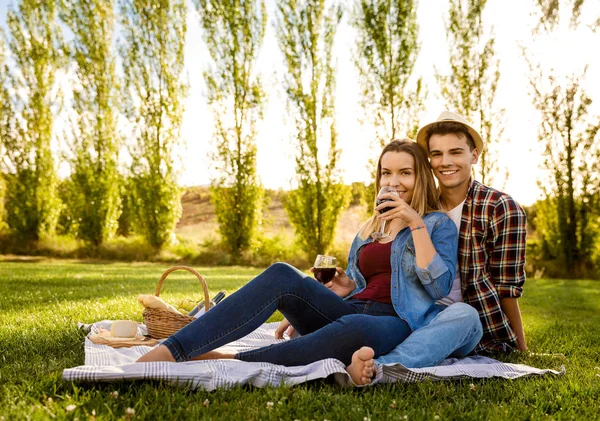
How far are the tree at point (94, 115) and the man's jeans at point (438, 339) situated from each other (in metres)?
16.8

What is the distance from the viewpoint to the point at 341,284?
380cm

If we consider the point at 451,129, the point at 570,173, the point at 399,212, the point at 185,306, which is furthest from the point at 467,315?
the point at 570,173

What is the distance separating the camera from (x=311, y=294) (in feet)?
10.7

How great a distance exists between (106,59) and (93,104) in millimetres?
1543

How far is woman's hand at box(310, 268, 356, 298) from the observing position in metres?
3.77

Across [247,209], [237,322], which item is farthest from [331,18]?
[237,322]

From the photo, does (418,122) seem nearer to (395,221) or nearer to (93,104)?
(93,104)

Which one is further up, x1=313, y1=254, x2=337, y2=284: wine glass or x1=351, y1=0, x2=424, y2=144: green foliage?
x1=351, y1=0, x2=424, y2=144: green foliage

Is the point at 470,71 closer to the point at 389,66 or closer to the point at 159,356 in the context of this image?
the point at 389,66

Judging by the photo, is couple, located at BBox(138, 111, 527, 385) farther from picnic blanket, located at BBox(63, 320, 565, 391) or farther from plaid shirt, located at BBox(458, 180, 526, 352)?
picnic blanket, located at BBox(63, 320, 565, 391)

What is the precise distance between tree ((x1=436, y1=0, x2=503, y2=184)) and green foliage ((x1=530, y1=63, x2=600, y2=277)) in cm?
127

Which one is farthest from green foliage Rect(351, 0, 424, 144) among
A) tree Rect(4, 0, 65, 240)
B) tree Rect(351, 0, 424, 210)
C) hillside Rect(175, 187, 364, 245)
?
tree Rect(4, 0, 65, 240)

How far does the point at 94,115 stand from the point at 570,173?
1447 centimetres

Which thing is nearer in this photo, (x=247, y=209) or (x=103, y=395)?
(x=103, y=395)
